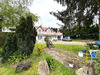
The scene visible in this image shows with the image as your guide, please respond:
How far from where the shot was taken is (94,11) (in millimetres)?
5965

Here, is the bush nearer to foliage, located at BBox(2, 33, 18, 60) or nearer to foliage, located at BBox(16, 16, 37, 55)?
foliage, located at BBox(16, 16, 37, 55)

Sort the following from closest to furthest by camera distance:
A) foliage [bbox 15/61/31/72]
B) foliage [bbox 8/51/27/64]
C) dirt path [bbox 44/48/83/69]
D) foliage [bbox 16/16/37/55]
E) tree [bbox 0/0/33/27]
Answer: foliage [bbox 15/61/31/72], dirt path [bbox 44/48/83/69], foliage [bbox 8/51/27/64], foliage [bbox 16/16/37/55], tree [bbox 0/0/33/27]

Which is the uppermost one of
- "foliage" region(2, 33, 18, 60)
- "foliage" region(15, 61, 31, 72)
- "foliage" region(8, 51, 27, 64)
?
"foliage" region(2, 33, 18, 60)

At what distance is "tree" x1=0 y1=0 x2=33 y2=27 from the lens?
21.4 feet

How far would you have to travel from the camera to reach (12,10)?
6.73m

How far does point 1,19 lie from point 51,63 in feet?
30.9

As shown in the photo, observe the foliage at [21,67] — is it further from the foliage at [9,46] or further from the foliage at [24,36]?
the foliage at [9,46]

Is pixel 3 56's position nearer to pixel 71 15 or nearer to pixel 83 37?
pixel 71 15

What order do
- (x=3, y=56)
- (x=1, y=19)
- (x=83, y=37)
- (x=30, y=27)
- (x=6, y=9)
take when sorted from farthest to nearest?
1. (x=83, y=37)
2. (x=1, y=19)
3. (x=6, y=9)
4. (x=30, y=27)
5. (x=3, y=56)

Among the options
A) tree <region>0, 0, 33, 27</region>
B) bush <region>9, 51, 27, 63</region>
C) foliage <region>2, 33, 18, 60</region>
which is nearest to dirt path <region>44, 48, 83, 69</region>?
bush <region>9, 51, 27, 63</region>

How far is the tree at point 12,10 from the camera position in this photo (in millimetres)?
6510

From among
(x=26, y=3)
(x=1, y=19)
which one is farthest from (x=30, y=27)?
(x=1, y=19)

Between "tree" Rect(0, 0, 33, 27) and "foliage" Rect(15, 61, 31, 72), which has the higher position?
"tree" Rect(0, 0, 33, 27)

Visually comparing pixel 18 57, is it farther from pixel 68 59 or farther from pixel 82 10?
pixel 82 10
